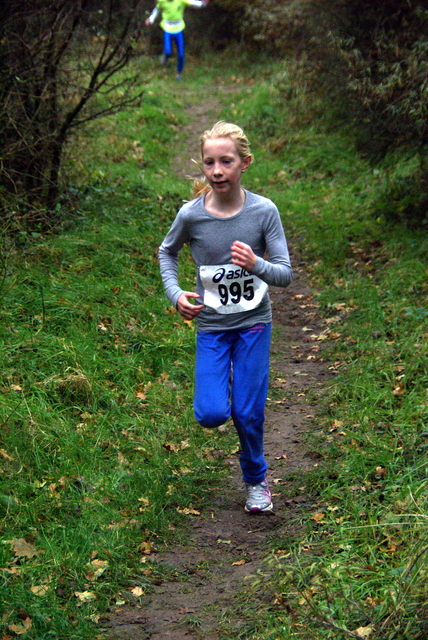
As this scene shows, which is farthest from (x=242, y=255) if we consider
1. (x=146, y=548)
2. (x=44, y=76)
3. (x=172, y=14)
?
(x=172, y=14)

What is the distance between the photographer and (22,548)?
4.03m

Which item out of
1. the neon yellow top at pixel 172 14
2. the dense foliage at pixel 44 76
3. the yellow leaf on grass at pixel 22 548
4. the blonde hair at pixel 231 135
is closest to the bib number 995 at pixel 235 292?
the blonde hair at pixel 231 135

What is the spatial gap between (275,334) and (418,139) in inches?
97.4

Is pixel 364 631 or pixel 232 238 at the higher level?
pixel 232 238

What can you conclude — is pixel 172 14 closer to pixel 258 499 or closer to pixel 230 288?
pixel 230 288

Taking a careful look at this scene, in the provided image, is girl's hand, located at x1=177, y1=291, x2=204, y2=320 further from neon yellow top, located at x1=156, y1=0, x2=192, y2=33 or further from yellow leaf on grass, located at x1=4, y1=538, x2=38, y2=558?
neon yellow top, located at x1=156, y1=0, x2=192, y2=33

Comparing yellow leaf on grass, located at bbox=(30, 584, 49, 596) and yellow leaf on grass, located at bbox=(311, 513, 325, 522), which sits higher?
yellow leaf on grass, located at bbox=(30, 584, 49, 596)

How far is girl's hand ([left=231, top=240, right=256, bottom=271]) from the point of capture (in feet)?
12.7

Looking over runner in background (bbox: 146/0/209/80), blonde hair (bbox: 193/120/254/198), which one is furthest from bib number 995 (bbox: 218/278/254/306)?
runner in background (bbox: 146/0/209/80)

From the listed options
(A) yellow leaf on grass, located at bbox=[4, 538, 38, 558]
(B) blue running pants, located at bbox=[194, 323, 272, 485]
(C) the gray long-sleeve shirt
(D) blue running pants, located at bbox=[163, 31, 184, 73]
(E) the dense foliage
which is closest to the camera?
(A) yellow leaf on grass, located at bbox=[4, 538, 38, 558]

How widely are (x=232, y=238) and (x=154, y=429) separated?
1.93m

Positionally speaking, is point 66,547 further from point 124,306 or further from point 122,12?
point 122,12

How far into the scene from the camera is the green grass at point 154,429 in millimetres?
3613

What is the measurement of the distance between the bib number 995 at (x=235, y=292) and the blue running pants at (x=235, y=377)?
0.18 metres
